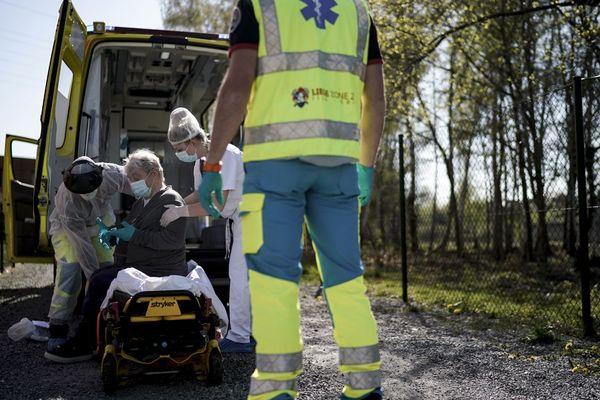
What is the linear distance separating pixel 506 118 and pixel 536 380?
476 cm

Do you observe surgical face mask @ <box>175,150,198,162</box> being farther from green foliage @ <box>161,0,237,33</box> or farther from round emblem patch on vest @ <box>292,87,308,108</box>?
green foliage @ <box>161,0,237,33</box>

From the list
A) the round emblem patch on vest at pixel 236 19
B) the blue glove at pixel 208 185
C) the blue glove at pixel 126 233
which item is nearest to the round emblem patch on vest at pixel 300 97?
the round emblem patch on vest at pixel 236 19

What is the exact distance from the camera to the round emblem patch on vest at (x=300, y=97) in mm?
2670

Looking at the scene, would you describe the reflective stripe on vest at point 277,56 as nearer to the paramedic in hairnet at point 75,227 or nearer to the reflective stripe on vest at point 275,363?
the reflective stripe on vest at point 275,363

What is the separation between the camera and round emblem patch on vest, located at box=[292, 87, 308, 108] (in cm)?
267

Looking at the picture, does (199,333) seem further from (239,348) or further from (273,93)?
(273,93)

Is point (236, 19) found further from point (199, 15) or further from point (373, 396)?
point (199, 15)

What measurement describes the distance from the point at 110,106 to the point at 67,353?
17.1 feet

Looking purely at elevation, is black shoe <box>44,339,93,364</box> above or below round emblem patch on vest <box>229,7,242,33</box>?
below

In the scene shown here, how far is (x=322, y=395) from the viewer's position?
3865 millimetres

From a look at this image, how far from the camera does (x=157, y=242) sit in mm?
4508

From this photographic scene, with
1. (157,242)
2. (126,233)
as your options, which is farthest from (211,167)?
(126,233)

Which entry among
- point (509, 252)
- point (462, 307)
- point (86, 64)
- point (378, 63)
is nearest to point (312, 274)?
point (509, 252)

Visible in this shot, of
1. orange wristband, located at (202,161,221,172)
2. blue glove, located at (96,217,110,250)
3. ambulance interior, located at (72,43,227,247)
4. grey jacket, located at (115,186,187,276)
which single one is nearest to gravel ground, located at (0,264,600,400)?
grey jacket, located at (115,186,187,276)
